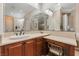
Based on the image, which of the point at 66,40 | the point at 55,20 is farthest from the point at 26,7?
the point at 66,40

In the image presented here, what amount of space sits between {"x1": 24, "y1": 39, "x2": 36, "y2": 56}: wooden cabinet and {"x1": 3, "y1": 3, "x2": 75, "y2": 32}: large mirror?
165mm

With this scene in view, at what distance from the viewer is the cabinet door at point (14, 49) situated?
1729 mm

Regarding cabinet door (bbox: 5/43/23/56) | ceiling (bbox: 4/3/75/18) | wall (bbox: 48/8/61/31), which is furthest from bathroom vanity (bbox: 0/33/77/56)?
ceiling (bbox: 4/3/75/18)

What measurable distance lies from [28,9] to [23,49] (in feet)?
1.65

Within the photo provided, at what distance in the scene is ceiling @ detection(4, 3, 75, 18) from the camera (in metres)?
1.77

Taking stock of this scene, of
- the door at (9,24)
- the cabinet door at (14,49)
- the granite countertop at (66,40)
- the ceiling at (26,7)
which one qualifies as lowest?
the cabinet door at (14,49)

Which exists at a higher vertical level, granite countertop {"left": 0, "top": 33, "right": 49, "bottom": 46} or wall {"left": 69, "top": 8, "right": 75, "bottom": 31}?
wall {"left": 69, "top": 8, "right": 75, "bottom": 31}

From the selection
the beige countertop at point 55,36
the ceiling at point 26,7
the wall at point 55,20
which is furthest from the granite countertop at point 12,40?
the ceiling at point 26,7

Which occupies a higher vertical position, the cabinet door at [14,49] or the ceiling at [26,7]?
the ceiling at [26,7]

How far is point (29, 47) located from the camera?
1.81 meters

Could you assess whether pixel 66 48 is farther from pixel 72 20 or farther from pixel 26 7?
pixel 26 7

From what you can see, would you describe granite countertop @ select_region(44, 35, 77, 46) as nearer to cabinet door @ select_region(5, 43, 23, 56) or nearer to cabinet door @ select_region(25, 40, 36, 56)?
cabinet door @ select_region(25, 40, 36, 56)

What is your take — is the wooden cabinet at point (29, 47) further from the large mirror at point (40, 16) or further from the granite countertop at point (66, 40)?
the granite countertop at point (66, 40)

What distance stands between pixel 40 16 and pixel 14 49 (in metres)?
0.52
